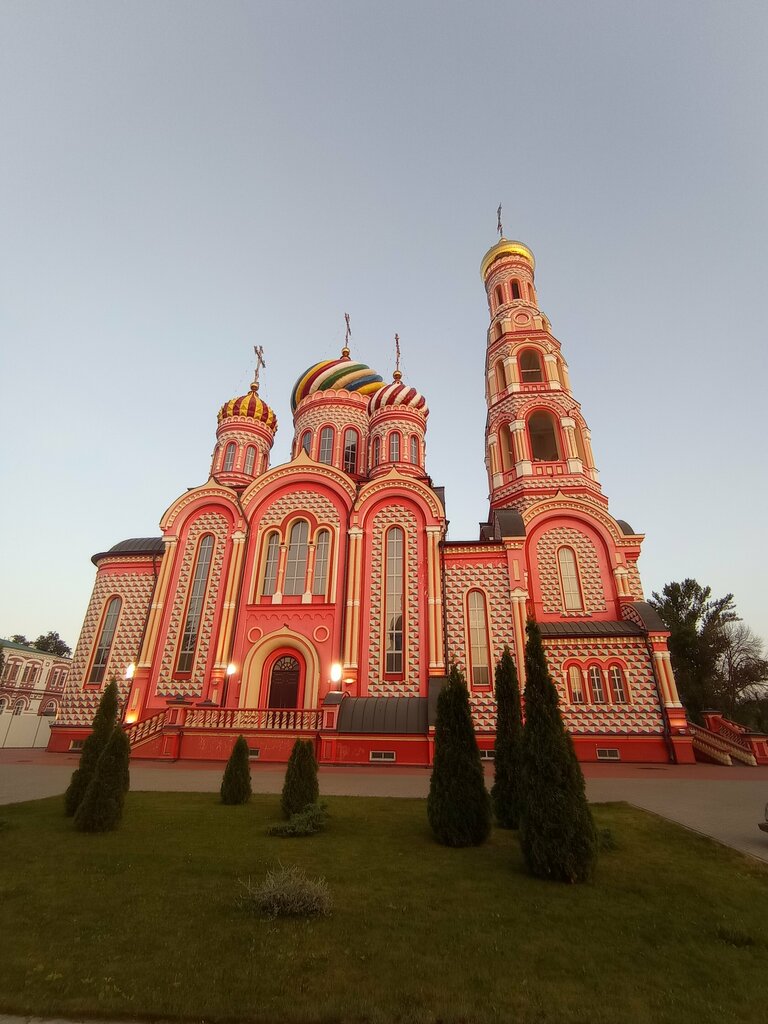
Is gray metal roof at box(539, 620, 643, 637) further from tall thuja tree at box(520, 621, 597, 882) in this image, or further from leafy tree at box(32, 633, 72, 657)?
leafy tree at box(32, 633, 72, 657)

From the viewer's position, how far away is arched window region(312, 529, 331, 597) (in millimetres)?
21812

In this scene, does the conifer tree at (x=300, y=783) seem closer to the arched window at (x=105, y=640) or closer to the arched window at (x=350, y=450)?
the arched window at (x=105, y=640)

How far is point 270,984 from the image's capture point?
151 inches

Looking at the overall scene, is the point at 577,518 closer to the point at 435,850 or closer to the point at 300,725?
the point at 300,725

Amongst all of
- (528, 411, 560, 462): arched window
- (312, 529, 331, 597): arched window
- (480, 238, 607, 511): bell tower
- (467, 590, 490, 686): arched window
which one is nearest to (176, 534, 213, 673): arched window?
(312, 529, 331, 597): arched window

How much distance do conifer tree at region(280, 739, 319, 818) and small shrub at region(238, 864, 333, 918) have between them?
13.4ft

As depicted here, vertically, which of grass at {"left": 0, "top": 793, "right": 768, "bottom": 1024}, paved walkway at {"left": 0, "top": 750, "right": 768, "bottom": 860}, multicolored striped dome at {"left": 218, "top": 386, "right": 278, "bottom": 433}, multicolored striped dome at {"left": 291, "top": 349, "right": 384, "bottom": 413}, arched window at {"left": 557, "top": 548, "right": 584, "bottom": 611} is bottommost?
grass at {"left": 0, "top": 793, "right": 768, "bottom": 1024}

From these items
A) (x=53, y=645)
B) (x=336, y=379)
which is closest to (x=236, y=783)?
(x=336, y=379)

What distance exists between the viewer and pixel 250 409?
29516mm

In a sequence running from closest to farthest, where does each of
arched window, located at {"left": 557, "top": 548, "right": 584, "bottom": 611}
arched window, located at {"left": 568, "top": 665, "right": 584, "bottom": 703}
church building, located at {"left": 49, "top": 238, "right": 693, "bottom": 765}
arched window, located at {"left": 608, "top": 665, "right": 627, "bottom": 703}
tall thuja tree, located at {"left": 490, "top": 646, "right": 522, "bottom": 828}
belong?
tall thuja tree, located at {"left": 490, "top": 646, "right": 522, "bottom": 828}
church building, located at {"left": 49, "top": 238, "right": 693, "bottom": 765}
arched window, located at {"left": 608, "top": 665, "right": 627, "bottom": 703}
arched window, located at {"left": 568, "top": 665, "right": 584, "bottom": 703}
arched window, located at {"left": 557, "top": 548, "right": 584, "bottom": 611}

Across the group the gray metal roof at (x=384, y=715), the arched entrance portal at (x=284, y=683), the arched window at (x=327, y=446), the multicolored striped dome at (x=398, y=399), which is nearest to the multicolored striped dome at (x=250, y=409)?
the arched window at (x=327, y=446)

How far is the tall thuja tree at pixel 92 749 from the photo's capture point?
30.3ft

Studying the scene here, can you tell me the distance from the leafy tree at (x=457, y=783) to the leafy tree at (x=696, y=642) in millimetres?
27709

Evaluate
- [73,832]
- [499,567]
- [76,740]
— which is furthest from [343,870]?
[76,740]
